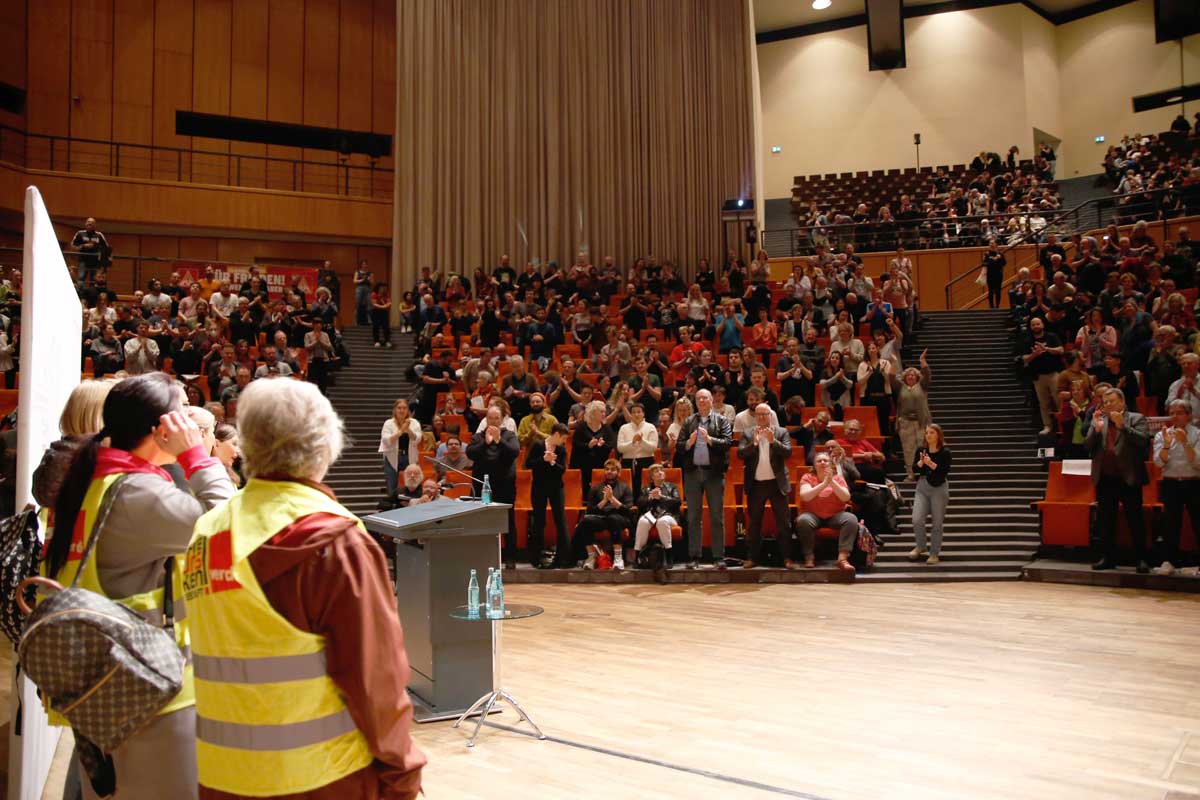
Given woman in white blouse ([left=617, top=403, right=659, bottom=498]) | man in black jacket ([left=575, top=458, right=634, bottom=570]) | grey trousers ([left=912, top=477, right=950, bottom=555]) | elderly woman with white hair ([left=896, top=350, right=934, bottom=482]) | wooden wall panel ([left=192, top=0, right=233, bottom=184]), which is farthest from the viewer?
wooden wall panel ([left=192, top=0, right=233, bottom=184])

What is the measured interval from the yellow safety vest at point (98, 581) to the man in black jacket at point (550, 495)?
6.52 m

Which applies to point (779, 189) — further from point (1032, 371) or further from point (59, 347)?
point (59, 347)

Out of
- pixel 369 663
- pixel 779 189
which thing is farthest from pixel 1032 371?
pixel 779 189

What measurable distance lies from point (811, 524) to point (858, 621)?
6.21 feet

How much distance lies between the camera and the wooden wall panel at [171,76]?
17844 millimetres

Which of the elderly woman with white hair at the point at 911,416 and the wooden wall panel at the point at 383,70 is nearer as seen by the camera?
the elderly woman with white hair at the point at 911,416

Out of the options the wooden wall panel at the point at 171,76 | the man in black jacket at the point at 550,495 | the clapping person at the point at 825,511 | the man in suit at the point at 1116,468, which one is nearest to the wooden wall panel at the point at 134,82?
the wooden wall panel at the point at 171,76

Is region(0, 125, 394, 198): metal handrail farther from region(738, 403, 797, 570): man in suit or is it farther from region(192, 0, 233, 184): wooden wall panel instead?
region(738, 403, 797, 570): man in suit

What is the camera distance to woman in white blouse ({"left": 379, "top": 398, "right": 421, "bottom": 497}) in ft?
32.2

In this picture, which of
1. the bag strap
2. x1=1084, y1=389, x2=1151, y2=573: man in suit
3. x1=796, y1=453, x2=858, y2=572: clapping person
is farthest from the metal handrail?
the bag strap

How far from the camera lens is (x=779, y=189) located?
74.5ft

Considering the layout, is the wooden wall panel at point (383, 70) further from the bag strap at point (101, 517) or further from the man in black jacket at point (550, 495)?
the bag strap at point (101, 517)

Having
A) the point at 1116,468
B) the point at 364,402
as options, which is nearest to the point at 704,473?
the point at 1116,468

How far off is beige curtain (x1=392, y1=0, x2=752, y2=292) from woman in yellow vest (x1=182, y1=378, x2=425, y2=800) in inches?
596
